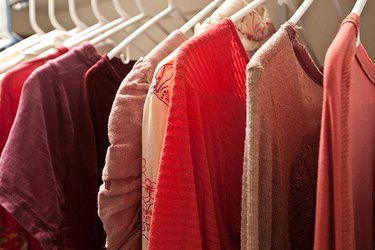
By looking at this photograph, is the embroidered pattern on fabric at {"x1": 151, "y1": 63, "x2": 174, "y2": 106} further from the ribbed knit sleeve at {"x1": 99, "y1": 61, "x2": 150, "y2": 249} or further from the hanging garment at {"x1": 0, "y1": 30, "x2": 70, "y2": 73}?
the hanging garment at {"x1": 0, "y1": 30, "x2": 70, "y2": 73}

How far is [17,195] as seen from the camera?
1.70 ft

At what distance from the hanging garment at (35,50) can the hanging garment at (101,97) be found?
19cm

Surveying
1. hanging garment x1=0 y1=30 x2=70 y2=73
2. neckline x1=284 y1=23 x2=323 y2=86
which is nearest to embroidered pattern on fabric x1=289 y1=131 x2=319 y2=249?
neckline x1=284 y1=23 x2=323 y2=86

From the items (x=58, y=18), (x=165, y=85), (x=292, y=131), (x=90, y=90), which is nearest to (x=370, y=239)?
(x=292, y=131)

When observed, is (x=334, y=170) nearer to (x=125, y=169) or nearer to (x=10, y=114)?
(x=125, y=169)

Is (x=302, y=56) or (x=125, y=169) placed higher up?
(x=302, y=56)

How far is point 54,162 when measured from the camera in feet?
1.86

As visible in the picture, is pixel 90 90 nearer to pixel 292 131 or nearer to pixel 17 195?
pixel 17 195

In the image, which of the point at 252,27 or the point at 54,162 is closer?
the point at 54,162

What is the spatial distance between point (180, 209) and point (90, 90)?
0.26m

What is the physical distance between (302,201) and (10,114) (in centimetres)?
44

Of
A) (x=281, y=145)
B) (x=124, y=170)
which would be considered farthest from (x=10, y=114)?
(x=281, y=145)

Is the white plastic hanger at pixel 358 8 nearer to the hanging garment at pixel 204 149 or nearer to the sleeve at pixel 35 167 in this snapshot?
the hanging garment at pixel 204 149

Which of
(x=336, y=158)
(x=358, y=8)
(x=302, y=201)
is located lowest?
(x=302, y=201)
